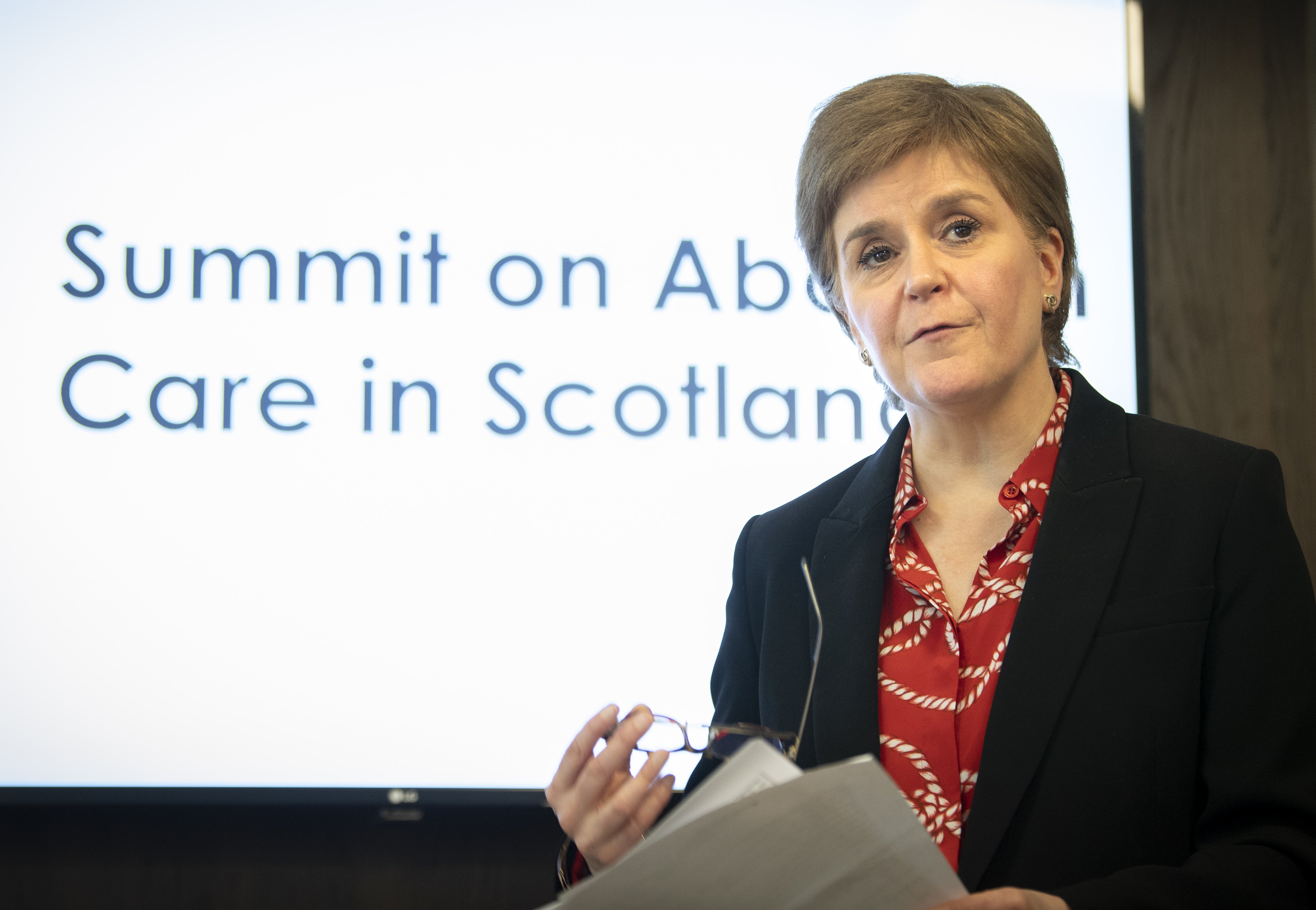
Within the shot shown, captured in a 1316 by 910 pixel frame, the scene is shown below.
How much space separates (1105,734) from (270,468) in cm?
172

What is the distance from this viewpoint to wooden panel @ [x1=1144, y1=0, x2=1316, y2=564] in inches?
92.6

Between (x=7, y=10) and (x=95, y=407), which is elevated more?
(x=7, y=10)

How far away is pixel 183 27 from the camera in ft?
7.49

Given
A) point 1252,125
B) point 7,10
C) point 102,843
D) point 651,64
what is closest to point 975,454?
point 651,64

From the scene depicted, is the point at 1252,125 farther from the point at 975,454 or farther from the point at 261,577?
the point at 261,577

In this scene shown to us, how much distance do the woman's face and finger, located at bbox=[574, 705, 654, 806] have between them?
22.6 inches

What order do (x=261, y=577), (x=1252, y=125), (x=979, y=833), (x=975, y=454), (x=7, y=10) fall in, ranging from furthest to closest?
(x=1252, y=125) < (x=7, y=10) < (x=261, y=577) < (x=975, y=454) < (x=979, y=833)

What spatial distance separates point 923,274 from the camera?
1245 mm

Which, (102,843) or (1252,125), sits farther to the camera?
(1252,125)

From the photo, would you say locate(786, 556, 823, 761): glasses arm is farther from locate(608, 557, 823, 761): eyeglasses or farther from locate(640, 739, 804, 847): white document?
locate(640, 739, 804, 847): white document

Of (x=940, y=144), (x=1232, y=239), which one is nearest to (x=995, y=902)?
(x=940, y=144)

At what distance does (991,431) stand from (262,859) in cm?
178

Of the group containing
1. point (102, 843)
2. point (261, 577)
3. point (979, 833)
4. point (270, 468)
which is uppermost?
point (270, 468)

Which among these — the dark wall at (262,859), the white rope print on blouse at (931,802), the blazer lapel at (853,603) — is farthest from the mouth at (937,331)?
the dark wall at (262,859)
